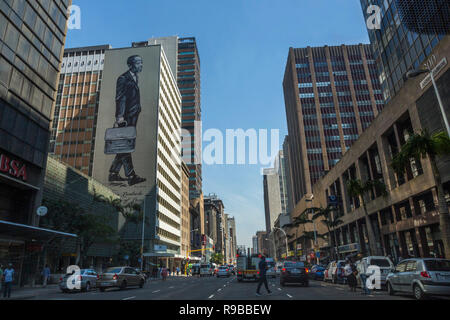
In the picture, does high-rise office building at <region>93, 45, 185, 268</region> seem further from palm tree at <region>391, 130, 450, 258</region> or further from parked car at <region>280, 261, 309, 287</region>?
palm tree at <region>391, 130, 450, 258</region>

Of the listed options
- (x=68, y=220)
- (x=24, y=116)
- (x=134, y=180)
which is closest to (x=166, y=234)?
(x=134, y=180)

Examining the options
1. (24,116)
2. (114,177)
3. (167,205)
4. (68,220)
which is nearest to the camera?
(24,116)

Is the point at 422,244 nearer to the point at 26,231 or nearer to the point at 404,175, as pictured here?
the point at 404,175

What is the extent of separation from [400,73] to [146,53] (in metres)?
65.9

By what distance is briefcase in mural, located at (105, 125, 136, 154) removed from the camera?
7669cm

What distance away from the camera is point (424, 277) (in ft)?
39.6

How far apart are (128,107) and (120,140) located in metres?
9.13

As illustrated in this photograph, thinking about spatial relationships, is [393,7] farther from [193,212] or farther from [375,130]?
[193,212]

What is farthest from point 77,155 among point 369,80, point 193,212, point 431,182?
point 369,80

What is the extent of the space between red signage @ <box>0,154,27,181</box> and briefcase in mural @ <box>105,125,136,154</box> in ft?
160

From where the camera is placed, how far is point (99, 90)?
90000mm

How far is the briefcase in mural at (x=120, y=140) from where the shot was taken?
76688 mm

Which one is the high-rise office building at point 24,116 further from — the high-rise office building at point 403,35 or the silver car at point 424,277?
the high-rise office building at point 403,35

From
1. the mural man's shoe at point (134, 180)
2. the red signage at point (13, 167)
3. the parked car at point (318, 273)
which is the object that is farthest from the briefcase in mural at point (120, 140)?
the parked car at point (318, 273)
